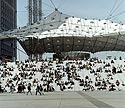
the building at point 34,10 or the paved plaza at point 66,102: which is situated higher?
the building at point 34,10

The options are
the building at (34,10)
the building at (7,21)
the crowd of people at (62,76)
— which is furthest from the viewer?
the building at (7,21)

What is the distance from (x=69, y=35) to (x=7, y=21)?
70.8 metres

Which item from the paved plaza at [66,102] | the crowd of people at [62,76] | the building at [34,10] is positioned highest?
the building at [34,10]

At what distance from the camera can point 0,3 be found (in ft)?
505

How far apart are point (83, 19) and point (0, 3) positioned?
177 ft

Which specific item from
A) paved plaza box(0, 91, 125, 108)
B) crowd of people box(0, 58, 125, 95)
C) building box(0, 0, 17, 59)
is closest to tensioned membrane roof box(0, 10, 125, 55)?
building box(0, 0, 17, 59)

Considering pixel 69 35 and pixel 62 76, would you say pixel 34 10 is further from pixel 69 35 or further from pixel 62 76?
pixel 62 76

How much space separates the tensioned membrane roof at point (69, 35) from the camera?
10500 centimetres

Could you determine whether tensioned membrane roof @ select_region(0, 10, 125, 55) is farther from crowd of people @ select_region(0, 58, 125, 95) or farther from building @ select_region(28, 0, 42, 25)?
building @ select_region(28, 0, 42, 25)

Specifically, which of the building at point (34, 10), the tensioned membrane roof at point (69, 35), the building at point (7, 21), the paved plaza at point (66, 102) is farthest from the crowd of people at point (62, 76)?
the building at point (34, 10)

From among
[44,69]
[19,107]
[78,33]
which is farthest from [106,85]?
[78,33]

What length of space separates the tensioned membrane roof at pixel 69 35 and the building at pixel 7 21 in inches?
1329

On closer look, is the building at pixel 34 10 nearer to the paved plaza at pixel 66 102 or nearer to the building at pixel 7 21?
the building at pixel 7 21

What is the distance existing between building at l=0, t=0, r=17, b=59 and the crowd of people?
75.8 metres
